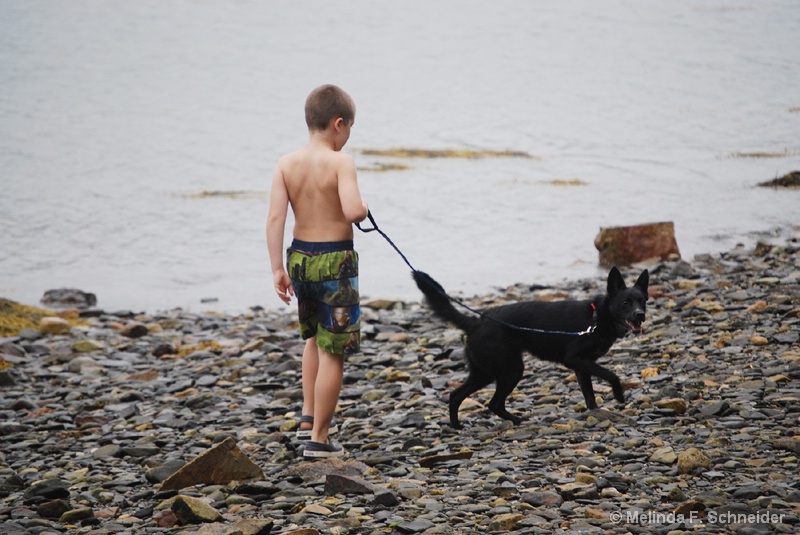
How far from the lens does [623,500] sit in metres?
4.32

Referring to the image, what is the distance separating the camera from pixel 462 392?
6008 millimetres

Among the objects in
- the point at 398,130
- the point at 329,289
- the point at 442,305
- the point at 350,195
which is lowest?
the point at 442,305

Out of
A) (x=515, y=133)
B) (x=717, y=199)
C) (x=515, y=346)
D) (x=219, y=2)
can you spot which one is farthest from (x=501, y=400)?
(x=219, y=2)

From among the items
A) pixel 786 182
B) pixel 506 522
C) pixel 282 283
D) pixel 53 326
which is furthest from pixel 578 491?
pixel 786 182

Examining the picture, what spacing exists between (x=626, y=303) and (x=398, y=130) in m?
28.3

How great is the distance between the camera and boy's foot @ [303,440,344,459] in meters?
5.46

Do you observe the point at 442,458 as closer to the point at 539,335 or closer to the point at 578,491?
the point at 578,491

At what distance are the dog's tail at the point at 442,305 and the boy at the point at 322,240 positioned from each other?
2.30 feet

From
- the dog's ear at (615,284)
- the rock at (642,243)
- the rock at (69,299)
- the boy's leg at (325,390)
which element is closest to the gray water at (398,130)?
the rock at (69,299)

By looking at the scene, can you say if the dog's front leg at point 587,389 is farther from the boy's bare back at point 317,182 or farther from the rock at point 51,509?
the rock at point 51,509

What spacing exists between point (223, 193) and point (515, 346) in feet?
59.0

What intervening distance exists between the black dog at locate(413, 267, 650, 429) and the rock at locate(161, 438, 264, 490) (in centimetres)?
158

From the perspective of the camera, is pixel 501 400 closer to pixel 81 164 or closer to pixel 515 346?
pixel 515 346

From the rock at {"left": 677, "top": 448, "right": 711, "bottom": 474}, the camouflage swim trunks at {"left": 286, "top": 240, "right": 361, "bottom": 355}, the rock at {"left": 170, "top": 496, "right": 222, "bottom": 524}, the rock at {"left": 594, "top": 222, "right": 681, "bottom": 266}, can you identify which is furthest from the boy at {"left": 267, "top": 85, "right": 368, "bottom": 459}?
the rock at {"left": 594, "top": 222, "right": 681, "bottom": 266}
